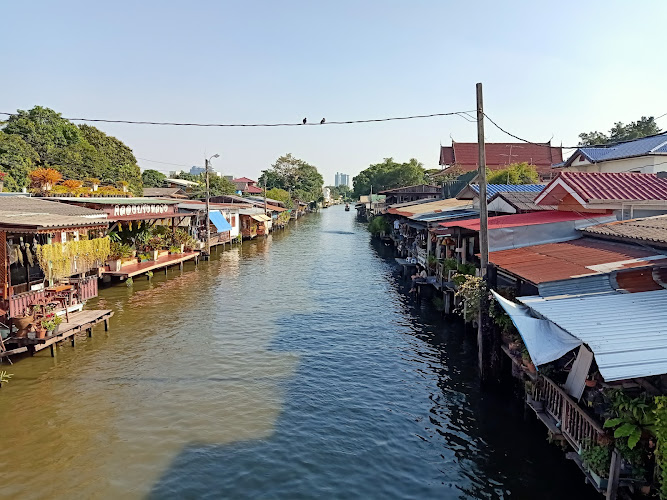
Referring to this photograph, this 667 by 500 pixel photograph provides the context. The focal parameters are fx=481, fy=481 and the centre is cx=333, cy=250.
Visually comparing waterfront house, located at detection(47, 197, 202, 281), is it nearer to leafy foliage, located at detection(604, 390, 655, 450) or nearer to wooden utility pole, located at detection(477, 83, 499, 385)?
wooden utility pole, located at detection(477, 83, 499, 385)

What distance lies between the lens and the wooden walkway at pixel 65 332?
13672 mm

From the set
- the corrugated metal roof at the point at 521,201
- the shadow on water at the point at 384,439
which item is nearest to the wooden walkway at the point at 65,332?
the shadow on water at the point at 384,439

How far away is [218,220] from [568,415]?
36.9 meters

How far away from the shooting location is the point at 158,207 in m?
32.2

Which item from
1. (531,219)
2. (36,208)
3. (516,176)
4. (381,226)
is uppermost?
(516,176)

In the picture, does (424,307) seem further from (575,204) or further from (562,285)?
(562,285)

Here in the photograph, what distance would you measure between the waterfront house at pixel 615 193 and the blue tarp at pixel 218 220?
30112mm

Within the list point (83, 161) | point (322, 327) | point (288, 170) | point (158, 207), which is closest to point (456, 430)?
point (322, 327)

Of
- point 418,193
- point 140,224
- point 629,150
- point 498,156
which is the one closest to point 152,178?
point 418,193

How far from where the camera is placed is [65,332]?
14.5m

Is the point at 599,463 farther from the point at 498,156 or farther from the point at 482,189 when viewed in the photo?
the point at 498,156

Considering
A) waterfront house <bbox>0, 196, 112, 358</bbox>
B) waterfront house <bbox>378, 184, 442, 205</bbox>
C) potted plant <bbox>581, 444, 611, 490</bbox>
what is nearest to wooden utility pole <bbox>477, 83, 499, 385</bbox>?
potted plant <bbox>581, 444, 611, 490</bbox>

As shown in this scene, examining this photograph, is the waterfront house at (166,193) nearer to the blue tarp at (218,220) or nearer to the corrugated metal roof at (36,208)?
the blue tarp at (218,220)

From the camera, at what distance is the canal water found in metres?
8.89
